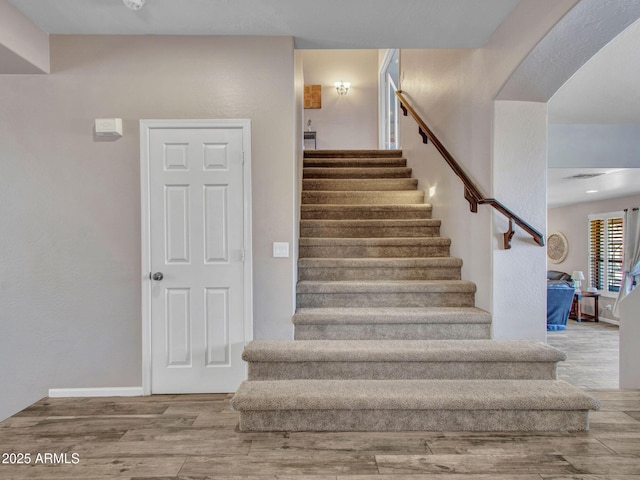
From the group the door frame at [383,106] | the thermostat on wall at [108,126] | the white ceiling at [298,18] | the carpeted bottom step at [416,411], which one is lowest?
the carpeted bottom step at [416,411]

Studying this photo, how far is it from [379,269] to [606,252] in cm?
720

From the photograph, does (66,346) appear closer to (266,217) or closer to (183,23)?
(266,217)

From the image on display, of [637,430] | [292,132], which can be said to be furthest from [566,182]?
[292,132]

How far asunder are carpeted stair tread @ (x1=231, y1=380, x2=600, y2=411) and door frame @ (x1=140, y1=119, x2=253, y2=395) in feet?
2.17

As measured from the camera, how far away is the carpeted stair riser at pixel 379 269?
3.13 meters

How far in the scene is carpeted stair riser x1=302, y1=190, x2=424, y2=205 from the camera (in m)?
4.09

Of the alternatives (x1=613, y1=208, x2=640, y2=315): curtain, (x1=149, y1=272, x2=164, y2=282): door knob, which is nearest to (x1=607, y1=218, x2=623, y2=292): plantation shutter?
(x1=613, y1=208, x2=640, y2=315): curtain

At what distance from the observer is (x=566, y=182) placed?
577cm

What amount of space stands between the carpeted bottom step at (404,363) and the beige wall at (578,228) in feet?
22.3

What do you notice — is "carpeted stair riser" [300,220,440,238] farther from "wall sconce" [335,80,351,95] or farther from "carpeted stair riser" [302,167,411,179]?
"wall sconce" [335,80,351,95]

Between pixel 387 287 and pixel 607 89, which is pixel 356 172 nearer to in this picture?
pixel 387 287

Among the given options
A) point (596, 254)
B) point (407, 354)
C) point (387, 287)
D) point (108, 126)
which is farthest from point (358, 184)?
point (596, 254)

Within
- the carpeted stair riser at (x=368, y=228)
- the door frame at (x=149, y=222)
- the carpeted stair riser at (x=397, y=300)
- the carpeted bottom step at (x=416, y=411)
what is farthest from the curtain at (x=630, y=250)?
the door frame at (x=149, y=222)

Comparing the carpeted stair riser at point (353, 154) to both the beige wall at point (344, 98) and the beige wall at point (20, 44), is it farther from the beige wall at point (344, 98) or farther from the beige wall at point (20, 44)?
the beige wall at point (20, 44)
